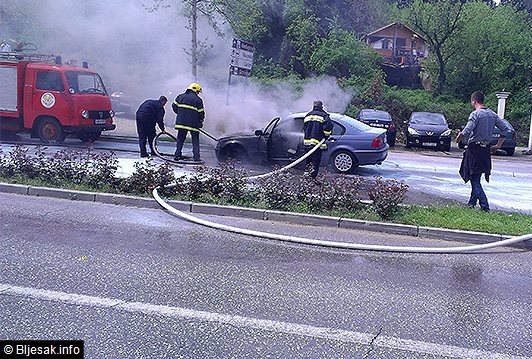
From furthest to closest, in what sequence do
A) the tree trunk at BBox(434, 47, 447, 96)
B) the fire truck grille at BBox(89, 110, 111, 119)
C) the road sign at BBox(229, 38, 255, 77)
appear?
the tree trunk at BBox(434, 47, 447, 96) < the fire truck grille at BBox(89, 110, 111, 119) < the road sign at BBox(229, 38, 255, 77)

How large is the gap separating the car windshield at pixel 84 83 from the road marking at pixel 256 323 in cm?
1257

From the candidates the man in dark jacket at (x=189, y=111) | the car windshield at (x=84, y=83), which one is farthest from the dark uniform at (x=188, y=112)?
the car windshield at (x=84, y=83)

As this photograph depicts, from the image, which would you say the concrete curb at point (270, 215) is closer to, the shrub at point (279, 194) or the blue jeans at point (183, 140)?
the shrub at point (279, 194)

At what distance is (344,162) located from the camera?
12656 millimetres

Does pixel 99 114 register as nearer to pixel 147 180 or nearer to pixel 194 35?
pixel 194 35

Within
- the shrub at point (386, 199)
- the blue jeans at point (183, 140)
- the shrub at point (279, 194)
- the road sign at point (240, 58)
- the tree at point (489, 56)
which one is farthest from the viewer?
the tree at point (489, 56)

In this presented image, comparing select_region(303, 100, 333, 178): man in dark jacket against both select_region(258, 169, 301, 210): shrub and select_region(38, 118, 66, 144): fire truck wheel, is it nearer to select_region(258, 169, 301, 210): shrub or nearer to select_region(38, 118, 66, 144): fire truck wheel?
select_region(258, 169, 301, 210): shrub

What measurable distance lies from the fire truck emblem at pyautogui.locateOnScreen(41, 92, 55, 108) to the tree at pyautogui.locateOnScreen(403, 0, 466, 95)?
21263mm

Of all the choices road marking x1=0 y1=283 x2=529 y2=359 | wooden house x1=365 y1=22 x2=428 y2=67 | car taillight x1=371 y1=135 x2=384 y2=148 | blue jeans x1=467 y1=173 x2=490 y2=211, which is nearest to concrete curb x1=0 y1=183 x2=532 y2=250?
blue jeans x1=467 y1=173 x2=490 y2=211

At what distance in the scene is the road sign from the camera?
1529 cm

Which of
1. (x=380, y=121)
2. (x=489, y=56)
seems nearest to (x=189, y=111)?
(x=380, y=121)

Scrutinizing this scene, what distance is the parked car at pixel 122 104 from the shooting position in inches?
924

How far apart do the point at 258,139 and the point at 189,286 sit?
24.9 ft

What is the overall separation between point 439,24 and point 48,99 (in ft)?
71.3
